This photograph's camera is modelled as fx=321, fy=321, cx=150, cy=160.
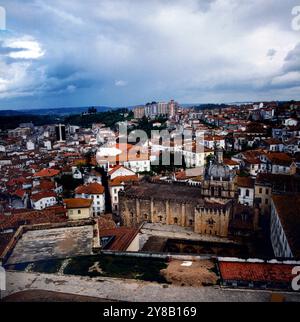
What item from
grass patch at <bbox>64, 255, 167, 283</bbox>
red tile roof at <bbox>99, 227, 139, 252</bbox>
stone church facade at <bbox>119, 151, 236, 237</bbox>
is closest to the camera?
grass patch at <bbox>64, 255, 167, 283</bbox>

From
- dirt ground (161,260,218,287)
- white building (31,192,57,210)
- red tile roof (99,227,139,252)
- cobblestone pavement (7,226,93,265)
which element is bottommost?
white building (31,192,57,210)

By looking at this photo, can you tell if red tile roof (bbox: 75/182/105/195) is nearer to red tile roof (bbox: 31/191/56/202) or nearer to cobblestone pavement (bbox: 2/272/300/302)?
red tile roof (bbox: 31/191/56/202)

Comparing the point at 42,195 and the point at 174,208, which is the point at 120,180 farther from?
the point at 174,208

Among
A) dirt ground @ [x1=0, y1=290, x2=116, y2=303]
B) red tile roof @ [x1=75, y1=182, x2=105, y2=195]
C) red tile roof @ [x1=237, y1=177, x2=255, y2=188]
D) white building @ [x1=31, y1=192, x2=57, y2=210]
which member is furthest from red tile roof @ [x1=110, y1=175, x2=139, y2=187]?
dirt ground @ [x1=0, y1=290, x2=116, y2=303]

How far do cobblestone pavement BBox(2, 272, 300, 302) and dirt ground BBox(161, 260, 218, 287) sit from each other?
61 cm

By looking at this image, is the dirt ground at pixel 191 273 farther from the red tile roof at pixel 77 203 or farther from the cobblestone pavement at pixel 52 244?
the red tile roof at pixel 77 203

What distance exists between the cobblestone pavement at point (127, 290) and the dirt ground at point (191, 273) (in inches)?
24.0

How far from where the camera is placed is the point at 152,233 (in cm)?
3111

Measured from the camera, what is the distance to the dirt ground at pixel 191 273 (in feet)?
58.3

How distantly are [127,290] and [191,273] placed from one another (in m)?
4.11

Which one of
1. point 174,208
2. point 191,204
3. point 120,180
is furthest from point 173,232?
point 120,180

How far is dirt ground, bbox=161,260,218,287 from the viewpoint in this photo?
1777 cm
